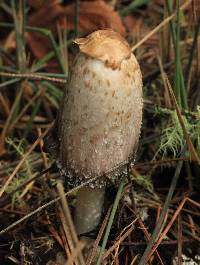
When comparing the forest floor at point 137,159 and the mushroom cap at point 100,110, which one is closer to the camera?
the mushroom cap at point 100,110

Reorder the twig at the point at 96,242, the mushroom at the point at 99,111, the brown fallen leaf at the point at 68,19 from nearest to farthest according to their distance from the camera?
1. the mushroom at the point at 99,111
2. the twig at the point at 96,242
3. the brown fallen leaf at the point at 68,19

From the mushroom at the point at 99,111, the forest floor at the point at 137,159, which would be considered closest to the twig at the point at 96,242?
the forest floor at the point at 137,159

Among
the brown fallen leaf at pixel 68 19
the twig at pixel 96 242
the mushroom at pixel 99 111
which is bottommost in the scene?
the twig at pixel 96 242

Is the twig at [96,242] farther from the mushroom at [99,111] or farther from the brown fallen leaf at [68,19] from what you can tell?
the brown fallen leaf at [68,19]

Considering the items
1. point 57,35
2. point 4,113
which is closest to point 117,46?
point 4,113

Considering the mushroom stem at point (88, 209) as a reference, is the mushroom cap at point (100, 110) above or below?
above

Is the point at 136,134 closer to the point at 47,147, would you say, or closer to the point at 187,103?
the point at 47,147

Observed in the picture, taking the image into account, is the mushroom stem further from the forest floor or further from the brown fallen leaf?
the brown fallen leaf

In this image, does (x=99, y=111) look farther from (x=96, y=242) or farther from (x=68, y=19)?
(x=68, y=19)

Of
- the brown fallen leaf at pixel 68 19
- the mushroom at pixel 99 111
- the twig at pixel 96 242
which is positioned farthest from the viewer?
the brown fallen leaf at pixel 68 19
